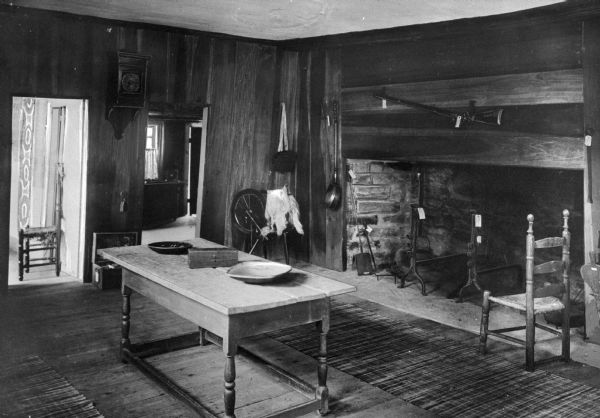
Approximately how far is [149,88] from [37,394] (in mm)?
3768

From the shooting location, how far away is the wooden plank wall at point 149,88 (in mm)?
5594

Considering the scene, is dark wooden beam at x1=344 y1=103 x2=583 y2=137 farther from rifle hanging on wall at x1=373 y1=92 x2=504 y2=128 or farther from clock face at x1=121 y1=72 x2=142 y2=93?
clock face at x1=121 y1=72 x2=142 y2=93

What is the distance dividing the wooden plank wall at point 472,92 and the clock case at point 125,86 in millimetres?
2359

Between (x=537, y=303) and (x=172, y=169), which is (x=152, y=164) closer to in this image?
(x=172, y=169)

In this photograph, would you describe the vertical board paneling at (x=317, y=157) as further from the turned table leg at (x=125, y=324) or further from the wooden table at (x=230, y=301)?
the turned table leg at (x=125, y=324)

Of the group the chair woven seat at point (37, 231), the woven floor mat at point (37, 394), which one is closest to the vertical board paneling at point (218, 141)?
the chair woven seat at point (37, 231)

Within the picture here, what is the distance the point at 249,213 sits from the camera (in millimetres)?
7102

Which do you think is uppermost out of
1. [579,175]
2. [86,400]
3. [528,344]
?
[579,175]

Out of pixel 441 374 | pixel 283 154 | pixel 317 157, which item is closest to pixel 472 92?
pixel 317 157

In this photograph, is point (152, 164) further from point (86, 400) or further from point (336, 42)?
point (86, 400)

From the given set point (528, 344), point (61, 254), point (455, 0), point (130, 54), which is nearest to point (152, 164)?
point (61, 254)

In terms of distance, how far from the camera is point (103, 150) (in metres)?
6.18

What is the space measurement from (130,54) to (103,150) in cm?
106

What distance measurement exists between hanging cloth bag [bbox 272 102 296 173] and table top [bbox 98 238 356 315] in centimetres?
359
